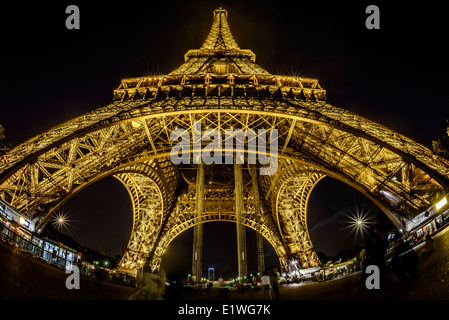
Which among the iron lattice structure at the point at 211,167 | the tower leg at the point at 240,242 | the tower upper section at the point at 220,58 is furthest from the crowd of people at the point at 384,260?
the tower upper section at the point at 220,58

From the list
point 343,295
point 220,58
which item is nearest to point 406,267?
point 343,295

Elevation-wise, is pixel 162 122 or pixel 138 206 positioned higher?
pixel 162 122

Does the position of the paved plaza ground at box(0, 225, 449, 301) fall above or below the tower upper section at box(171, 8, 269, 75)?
below

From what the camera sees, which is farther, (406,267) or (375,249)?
(406,267)

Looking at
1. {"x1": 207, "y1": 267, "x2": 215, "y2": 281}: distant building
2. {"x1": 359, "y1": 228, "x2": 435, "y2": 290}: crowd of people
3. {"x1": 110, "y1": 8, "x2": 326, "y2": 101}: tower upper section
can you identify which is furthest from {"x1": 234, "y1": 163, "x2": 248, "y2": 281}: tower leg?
{"x1": 207, "y1": 267, "x2": 215, "y2": 281}: distant building

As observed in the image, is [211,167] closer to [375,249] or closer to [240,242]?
[240,242]

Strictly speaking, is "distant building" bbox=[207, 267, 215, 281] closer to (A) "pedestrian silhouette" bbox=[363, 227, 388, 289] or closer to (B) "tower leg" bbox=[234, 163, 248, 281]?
(B) "tower leg" bbox=[234, 163, 248, 281]
